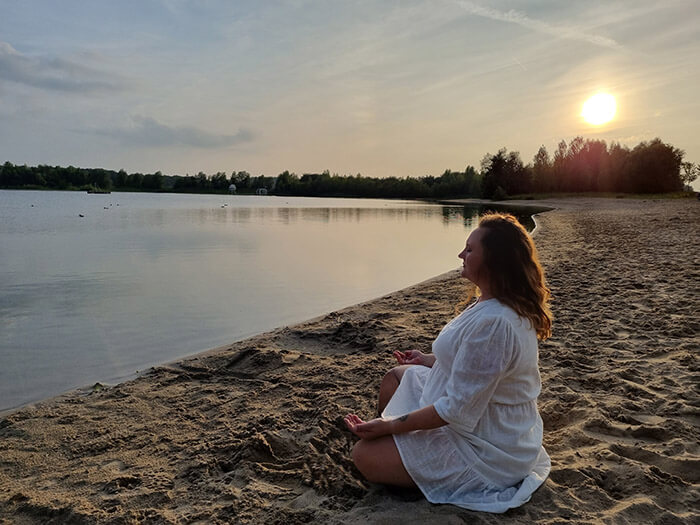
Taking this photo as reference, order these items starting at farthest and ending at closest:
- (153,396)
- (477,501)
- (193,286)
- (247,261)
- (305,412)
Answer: (247,261) → (193,286) → (153,396) → (305,412) → (477,501)

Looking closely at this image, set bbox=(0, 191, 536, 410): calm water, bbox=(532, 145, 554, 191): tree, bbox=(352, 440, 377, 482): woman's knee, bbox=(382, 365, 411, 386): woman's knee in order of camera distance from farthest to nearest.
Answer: bbox=(532, 145, 554, 191): tree, bbox=(0, 191, 536, 410): calm water, bbox=(382, 365, 411, 386): woman's knee, bbox=(352, 440, 377, 482): woman's knee

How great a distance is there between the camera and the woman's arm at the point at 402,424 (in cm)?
232

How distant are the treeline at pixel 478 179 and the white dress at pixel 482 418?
69073 millimetres

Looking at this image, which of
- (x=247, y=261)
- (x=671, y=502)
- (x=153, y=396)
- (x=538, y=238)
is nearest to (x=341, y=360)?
(x=153, y=396)

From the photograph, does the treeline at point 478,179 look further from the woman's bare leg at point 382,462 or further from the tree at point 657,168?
the woman's bare leg at point 382,462

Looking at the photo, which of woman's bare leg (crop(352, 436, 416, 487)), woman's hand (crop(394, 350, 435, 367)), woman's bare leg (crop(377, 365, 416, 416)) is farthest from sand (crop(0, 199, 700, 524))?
woman's hand (crop(394, 350, 435, 367))

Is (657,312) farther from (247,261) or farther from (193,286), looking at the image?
(247,261)

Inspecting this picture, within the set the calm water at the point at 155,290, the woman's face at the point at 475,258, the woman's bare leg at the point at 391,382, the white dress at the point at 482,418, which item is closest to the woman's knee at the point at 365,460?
the white dress at the point at 482,418

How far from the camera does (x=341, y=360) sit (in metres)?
5.45

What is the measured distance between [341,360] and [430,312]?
263 centimetres

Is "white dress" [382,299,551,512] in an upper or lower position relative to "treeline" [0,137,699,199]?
lower

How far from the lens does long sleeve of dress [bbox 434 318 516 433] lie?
2178 millimetres

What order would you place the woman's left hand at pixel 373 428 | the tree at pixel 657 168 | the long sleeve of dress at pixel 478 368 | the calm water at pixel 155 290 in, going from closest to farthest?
1. the long sleeve of dress at pixel 478 368
2. the woman's left hand at pixel 373 428
3. the calm water at pixel 155 290
4. the tree at pixel 657 168

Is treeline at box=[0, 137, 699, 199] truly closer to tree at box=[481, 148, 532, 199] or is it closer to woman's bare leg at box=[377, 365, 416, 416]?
tree at box=[481, 148, 532, 199]
